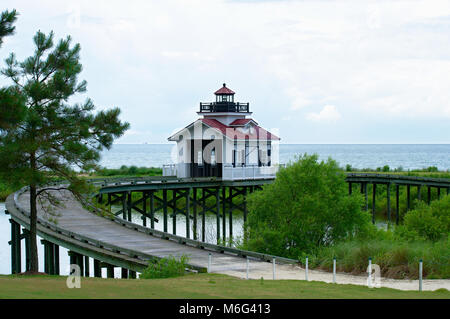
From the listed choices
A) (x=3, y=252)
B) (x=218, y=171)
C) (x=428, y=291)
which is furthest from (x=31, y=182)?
(x=218, y=171)

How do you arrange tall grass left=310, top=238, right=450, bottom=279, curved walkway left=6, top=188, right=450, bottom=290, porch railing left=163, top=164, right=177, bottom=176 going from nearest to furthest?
tall grass left=310, top=238, right=450, bottom=279 < curved walkway left=6, top=188, right=450, bottom=290 < porch railing left=163, top=164, right=177, bottom=176

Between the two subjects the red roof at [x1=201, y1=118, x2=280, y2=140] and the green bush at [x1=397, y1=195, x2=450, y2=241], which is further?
the red roof at [x1=201, y1=118, x2=280, y2=140]

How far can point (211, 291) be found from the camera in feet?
48.8

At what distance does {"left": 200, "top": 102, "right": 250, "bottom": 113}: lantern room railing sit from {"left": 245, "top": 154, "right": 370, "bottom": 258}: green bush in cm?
1407

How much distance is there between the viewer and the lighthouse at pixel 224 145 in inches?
1574

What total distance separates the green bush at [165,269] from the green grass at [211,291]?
235cm

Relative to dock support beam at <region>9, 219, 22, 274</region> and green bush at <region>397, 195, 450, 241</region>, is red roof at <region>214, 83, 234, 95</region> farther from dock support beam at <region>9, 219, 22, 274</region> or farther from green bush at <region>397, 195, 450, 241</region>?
dock support beam at <region>9, 219, 22, 274</region>

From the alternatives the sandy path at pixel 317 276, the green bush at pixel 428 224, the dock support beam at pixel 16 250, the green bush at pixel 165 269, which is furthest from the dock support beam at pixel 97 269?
the green bush at pixel 428 224

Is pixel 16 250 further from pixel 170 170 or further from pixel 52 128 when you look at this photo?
pixel 170 170

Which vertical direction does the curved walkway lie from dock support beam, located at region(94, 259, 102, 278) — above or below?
above

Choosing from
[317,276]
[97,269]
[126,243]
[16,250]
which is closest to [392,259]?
[317,276]

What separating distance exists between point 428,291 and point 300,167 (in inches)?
521

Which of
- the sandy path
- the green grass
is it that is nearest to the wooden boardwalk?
the sandy path

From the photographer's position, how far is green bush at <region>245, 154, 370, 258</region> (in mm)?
25766
